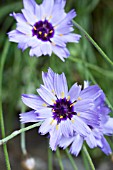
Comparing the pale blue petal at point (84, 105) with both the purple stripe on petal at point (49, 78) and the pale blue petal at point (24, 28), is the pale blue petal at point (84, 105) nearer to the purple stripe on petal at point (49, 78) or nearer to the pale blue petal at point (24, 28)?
the purple stripe on petal at point (49, 78)

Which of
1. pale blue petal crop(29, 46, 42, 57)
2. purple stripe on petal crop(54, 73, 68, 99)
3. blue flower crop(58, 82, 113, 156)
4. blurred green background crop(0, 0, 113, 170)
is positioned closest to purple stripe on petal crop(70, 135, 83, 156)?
blue flower crop(58, 82, 113, 156)

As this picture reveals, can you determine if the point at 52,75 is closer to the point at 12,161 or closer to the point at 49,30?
the point at 49,30

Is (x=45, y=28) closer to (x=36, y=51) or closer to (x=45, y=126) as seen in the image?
(x=36, y=51)

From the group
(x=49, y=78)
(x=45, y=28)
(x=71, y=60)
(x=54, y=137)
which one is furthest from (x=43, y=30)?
(x=71, y=60)

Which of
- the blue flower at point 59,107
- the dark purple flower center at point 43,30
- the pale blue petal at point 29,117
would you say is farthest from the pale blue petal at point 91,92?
the dark purple flower center at point 43,30

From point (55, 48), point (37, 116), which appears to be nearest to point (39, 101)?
point (37, 116)

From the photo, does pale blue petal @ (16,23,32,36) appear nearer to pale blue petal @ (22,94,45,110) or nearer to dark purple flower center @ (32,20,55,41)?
dark purple flower center @ (32,20,55,41)
